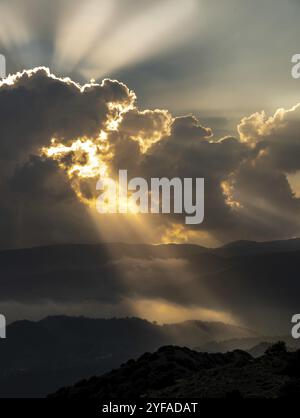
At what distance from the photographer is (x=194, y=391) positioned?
3255 inches

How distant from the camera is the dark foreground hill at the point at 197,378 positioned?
264 ft

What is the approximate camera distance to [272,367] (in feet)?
294

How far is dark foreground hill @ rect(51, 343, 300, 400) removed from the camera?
264 feet

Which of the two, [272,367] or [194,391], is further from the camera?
[272,367]

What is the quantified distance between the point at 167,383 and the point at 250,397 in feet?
60.9

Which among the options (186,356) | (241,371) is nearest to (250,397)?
(241,371)

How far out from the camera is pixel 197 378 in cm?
8919
